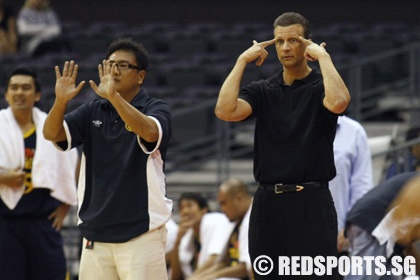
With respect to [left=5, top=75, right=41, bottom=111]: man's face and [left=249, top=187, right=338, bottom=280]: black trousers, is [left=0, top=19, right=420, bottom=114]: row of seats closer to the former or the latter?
[left=5, top=75, right=41, bottom=111]: man's face

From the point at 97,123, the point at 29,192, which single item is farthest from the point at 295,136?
the point at 29,192

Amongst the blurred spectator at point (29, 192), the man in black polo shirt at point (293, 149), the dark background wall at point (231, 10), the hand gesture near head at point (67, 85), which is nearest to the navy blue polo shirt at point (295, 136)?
the man in black polo shirt at point (293, 149)

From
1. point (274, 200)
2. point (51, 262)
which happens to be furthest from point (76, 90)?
point (51, 262)

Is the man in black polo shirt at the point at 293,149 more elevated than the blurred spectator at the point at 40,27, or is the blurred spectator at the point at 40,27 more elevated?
the blurred spectator at the point at 40,27

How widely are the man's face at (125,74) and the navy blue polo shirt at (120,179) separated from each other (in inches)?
5.3

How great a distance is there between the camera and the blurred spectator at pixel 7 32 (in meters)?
15.4

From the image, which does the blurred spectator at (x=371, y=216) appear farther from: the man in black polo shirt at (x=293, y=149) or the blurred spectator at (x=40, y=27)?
the blurred spectator at (x=40, y=27)

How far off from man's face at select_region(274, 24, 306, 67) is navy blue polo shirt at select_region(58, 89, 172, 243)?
777 mm

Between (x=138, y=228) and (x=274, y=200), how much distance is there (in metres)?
0.78

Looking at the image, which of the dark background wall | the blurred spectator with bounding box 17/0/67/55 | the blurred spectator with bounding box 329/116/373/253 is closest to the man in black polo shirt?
the blurred spectator with bounding box 329/116/373/253

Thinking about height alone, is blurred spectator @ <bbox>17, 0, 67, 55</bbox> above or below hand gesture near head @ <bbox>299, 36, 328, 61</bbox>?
above

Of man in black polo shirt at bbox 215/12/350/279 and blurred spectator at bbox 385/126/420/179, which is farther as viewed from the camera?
blurred spectator at bbox 385/126/420/179

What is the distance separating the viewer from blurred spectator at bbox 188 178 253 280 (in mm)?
8242

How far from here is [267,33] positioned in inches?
588
